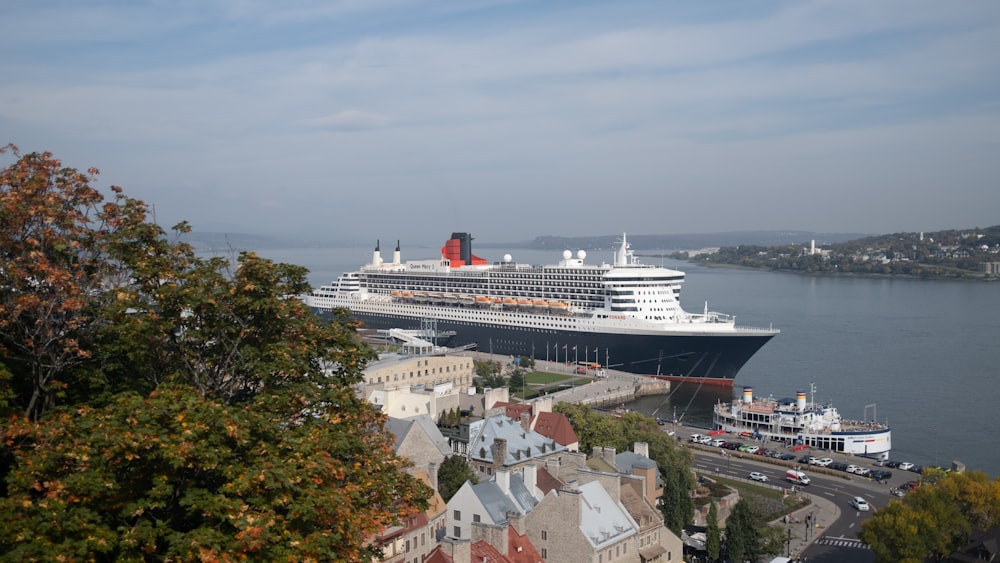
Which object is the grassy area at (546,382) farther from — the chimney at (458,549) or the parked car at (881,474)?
the chimney at (458,549)

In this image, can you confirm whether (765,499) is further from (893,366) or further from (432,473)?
(893,366)

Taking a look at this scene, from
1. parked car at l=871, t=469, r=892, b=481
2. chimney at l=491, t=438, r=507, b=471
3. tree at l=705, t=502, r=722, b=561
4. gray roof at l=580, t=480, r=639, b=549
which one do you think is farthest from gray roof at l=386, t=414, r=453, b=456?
parked car at l=871, t=469, r=892, b=481

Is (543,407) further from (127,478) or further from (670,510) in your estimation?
(127,478)

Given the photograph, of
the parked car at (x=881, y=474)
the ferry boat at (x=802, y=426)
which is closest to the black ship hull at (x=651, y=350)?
the ferry boat at (x=802, y=426)

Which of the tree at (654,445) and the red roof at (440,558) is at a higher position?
the red roof at (440,558)

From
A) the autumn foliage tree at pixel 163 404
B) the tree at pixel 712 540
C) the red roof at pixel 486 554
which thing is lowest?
the tree at pixel 712 540

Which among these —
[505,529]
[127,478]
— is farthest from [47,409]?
[505,529]

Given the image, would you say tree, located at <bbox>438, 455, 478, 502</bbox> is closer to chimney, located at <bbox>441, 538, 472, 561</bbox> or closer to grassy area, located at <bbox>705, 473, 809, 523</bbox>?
chimney, located at <bbox>441, 538, 472, 561</bbox>
